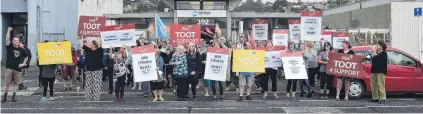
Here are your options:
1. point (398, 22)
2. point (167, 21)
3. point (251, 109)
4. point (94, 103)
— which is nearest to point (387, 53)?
point (251, 109)

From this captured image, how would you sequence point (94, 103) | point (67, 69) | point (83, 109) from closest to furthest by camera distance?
point (83, 109) < point (94, 103) < point (67, 69)

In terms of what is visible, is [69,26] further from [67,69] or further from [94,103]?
[94,103]

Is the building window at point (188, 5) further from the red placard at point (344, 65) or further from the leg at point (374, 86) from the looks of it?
the leg at point (374, 86)

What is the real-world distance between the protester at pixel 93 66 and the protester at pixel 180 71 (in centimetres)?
188

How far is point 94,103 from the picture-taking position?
13.4 m

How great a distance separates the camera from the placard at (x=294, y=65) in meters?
14.8

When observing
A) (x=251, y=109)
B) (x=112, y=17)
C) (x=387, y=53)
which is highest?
(x=112, y=17)

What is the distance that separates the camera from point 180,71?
14164mm

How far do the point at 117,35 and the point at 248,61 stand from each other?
344cm

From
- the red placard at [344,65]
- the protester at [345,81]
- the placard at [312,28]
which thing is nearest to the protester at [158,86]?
the red placard at [344,65]

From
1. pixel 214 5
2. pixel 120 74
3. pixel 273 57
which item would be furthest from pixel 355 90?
pixel 214 5

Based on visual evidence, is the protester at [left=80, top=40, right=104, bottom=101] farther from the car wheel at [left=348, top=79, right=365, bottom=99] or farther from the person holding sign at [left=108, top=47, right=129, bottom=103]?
the car wheel at [left=348, top=79, right=365, bottom=99]

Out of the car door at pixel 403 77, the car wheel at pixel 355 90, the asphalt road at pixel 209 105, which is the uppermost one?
the car door at pixel 403 77

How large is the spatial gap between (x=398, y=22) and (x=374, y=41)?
135 centimetres
